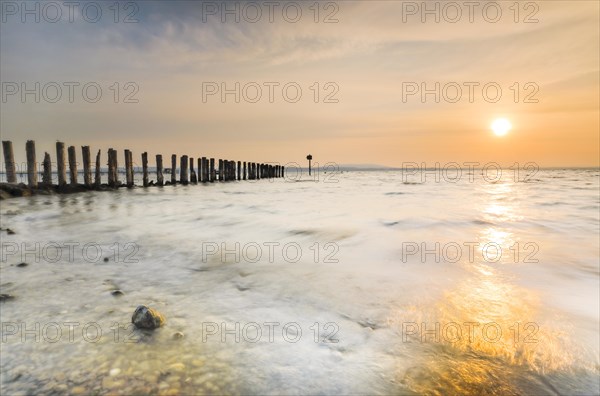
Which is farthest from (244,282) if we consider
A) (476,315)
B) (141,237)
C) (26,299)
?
(141,237)

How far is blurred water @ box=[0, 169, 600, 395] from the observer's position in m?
1.78

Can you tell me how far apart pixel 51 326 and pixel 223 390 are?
140cm

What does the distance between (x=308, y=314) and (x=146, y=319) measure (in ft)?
3.69

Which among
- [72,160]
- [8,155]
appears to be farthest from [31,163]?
[72,160]

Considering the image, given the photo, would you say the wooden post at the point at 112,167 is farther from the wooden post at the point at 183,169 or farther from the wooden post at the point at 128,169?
the wooden post at the point at 183,169

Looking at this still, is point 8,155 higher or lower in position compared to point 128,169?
higher

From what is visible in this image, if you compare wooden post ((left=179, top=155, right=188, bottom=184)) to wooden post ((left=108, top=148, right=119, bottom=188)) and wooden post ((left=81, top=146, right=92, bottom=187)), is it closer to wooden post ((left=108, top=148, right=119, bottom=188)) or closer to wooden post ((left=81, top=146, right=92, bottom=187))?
wooden post ((left=108, top=148, right=119, bottom=188))

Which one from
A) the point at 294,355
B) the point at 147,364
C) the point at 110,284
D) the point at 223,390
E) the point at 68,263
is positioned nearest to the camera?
the point at 223,390

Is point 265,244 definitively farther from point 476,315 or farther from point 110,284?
point 476,315

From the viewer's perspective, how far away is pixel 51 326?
228cm

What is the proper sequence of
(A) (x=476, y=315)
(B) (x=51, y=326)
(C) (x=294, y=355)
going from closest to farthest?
1. (C) (x=294, y=355)
2. (B) (x=51, y=326)
3. (A) (x=476, y=315)

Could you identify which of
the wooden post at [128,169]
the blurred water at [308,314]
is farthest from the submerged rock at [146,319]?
the wooden post at [128,169]

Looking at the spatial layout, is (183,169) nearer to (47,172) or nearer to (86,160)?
(86,160)

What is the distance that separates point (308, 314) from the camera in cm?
264
